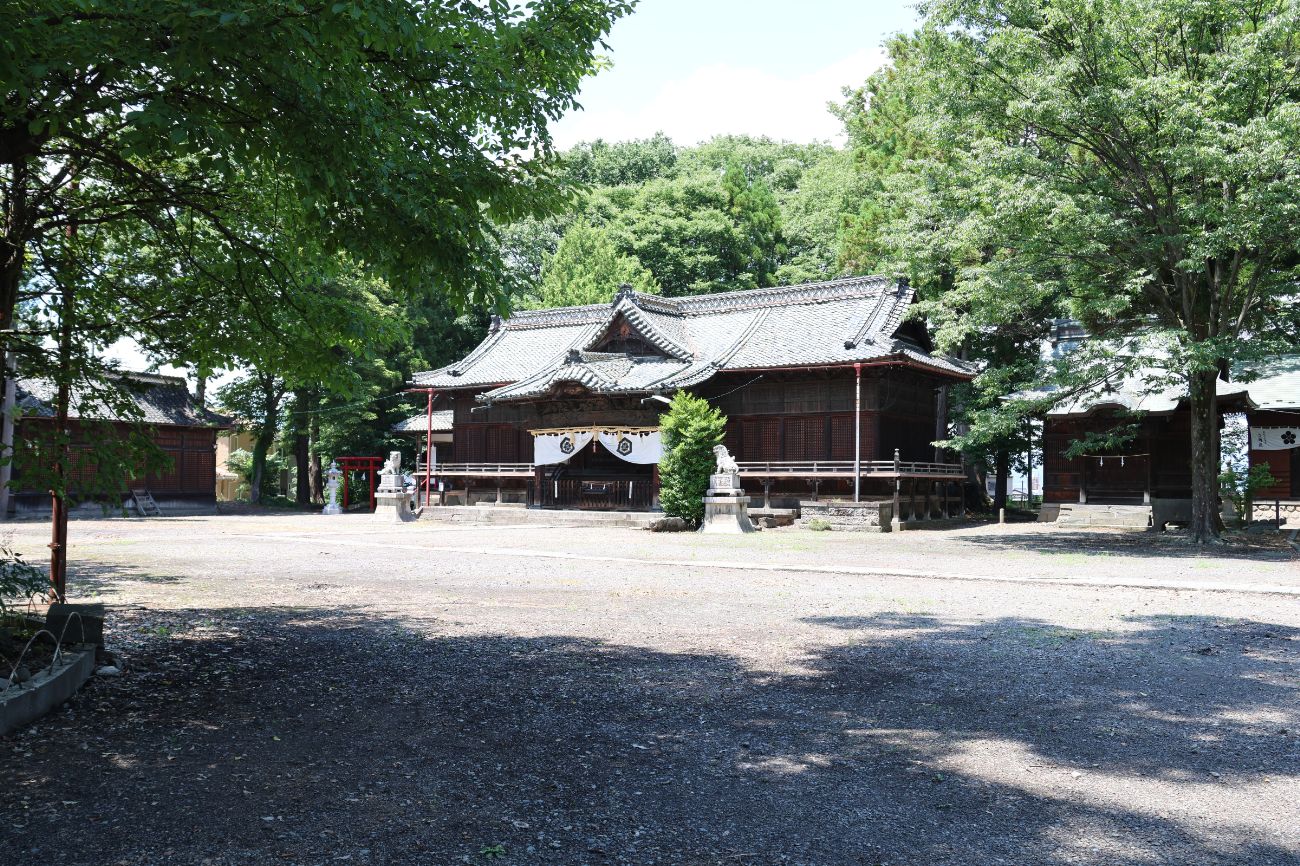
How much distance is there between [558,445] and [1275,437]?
837 inches

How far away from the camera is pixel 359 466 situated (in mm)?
43938

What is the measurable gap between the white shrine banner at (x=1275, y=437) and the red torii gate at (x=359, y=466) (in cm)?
3320

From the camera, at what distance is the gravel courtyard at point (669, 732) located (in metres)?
3.99

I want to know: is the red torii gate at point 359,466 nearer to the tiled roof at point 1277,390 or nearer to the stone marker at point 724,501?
the stone marker at point 724,501

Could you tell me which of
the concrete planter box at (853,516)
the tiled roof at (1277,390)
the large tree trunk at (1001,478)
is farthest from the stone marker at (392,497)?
the tiled roof at (1277,390)

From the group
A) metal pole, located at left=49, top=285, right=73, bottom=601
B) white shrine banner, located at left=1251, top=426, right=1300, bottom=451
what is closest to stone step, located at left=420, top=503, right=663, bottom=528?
white shrine banner, located at left=1251, top=426, right=1300, bottom=451

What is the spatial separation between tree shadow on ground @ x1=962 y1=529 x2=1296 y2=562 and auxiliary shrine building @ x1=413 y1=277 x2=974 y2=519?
5.98 m

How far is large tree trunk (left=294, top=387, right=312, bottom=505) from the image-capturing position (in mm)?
41312

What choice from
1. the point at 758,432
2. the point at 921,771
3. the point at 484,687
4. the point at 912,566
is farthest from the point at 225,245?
the point at 758,432

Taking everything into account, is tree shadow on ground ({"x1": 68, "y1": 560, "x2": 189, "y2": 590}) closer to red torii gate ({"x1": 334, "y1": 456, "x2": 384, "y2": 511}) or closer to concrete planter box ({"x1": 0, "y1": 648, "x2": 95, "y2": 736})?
concrete planter box ({"x1": 0, "y1": 648, "x2": 95, "y2": 736})

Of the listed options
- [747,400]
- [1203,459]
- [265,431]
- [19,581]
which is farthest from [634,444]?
[19,581]

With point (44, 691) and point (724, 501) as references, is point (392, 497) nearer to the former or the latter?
point (724, 501)

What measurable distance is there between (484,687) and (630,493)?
26.2 meters

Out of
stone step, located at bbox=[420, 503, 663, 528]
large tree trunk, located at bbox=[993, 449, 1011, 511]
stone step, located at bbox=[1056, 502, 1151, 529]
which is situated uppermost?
large tree trunk, located at bbox=[993, 449, 1011, 511]
